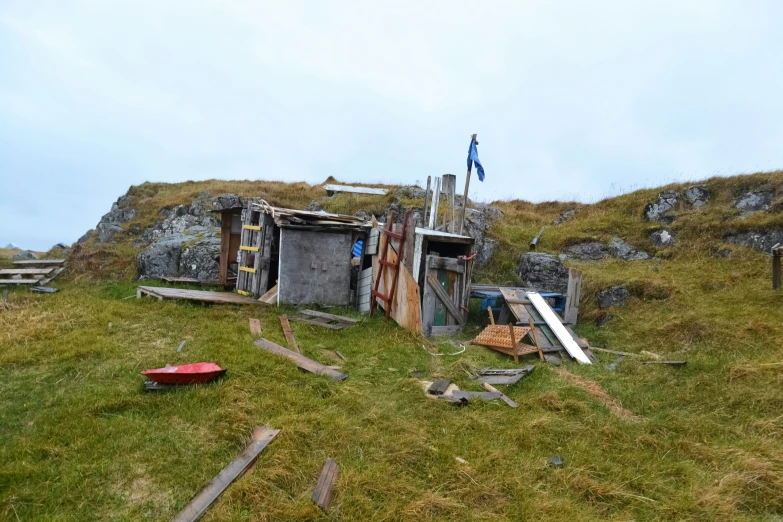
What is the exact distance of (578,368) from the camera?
8.60m

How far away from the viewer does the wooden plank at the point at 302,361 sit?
7.26 m

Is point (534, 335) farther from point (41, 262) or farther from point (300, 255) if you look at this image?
point (41, 262)

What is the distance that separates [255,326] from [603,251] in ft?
39.8

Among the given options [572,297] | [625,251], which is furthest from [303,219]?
[625,251]

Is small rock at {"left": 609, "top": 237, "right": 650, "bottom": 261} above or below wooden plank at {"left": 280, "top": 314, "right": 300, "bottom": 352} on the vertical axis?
above

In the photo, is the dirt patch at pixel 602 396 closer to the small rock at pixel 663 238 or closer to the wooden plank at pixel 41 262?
the small rock at pixel 663 238

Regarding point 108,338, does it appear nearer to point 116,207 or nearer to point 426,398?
point 426,398

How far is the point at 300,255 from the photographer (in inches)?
463

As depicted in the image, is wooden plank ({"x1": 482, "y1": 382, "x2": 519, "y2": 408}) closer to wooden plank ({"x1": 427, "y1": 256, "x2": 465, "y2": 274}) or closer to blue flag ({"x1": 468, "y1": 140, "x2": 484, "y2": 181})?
wooden plank ({"x1": 427, "y1": 256, "x2": 465, "y2": 274})

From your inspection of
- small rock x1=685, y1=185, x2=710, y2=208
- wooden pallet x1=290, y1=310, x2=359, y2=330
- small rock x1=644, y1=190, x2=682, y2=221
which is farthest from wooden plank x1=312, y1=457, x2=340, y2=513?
small rock x1=685, y1=185, x2=710, y2=208

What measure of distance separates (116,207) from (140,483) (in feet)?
95.4

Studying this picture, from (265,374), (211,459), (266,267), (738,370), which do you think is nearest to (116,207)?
(266,267)

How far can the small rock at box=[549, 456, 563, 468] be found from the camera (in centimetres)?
499

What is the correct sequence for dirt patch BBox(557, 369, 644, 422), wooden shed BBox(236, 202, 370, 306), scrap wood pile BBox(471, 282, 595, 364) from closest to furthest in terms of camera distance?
dirt patch BBox(557, 369, 644, 422) < scrap wood pile BBox(471, 282, 595, 364) < wooden shed BBox(236, 202, 370, 306)
